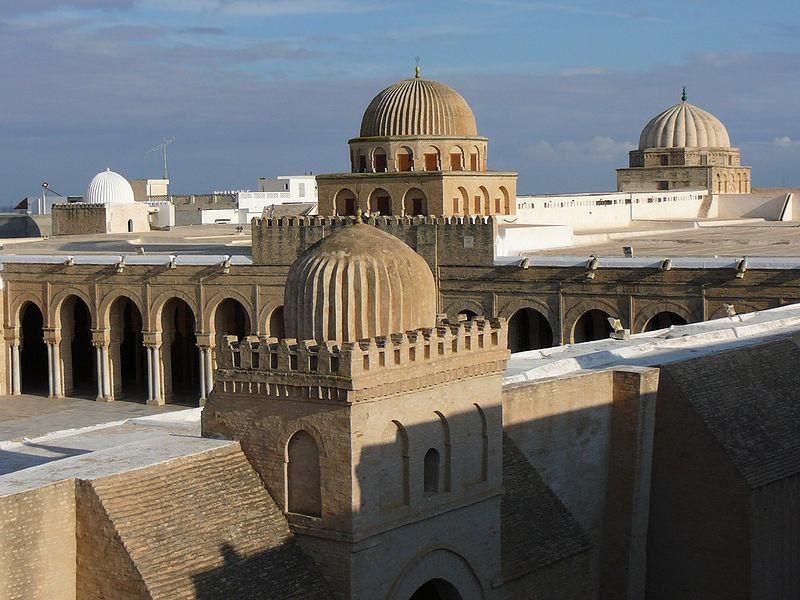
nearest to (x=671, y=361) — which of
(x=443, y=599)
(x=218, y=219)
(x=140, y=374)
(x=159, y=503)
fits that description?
(x=443, y=599)

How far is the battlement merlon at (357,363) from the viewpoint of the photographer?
Answer: 523 inches

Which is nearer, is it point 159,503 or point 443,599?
point 159,503

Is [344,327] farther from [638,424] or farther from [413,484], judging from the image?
[638,424]

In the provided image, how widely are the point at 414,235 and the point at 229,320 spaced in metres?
6.23

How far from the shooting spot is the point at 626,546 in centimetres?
1839

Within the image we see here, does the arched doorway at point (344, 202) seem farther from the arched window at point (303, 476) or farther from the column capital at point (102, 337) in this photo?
the arched window at point (303, 476)

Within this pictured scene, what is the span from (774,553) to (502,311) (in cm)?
1384

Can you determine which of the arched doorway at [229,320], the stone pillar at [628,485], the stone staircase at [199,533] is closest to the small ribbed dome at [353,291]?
the stone staircase at [199,533]

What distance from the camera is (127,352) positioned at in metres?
40.4

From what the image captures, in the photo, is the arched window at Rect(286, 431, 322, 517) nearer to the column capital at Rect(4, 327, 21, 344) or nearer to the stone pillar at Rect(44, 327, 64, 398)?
the stone pillar at Rect(44, 327, 64, 398)

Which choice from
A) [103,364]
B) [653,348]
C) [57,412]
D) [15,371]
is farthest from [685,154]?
[653,348]

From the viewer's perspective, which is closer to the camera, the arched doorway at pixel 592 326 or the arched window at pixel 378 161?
the arched doorway at pixel 592 326

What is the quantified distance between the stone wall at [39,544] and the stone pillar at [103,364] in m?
22.8

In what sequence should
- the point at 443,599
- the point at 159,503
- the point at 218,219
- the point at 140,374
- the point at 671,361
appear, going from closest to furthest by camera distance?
1. the point at 159,503
2. the point at 443,599
3. the point at 671,361
4. the point at 140,374
5. the point at 218,219
